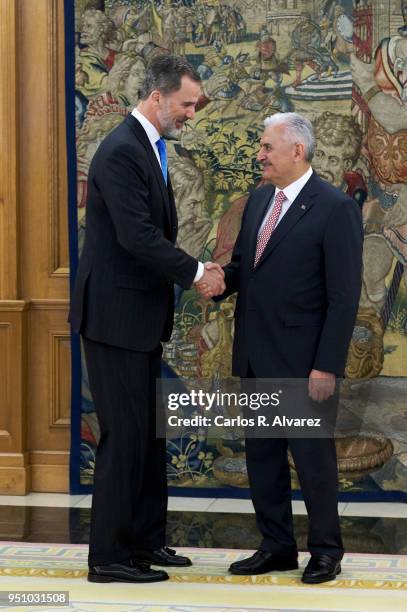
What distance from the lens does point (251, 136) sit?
16.5 feet

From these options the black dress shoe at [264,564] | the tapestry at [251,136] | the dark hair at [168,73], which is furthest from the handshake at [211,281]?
the tapestry at [251,136]

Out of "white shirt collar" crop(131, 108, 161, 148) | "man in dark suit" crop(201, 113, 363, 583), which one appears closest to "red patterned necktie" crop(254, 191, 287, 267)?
"man in dark suit" crop(201, 113, 363, 583)

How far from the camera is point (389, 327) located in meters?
4.98

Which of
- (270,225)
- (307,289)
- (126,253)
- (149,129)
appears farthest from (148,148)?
(307,289)

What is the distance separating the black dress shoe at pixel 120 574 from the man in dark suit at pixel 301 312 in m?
0.28

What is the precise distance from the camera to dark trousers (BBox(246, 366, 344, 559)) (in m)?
3.71

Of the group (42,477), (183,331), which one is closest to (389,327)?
(183,331)

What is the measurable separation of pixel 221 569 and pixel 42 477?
1.60 metres

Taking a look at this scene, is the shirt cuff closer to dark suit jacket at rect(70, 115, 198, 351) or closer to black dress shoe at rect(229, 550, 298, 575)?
dark suit jacket at rect(70, 115, 198, 351)

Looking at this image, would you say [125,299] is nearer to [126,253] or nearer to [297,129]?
[126,253]

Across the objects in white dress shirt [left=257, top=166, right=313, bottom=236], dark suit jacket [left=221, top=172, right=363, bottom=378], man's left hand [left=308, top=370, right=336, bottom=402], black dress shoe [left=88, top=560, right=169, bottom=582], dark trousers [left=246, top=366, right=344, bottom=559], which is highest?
white dress shirt [left=257, top=166, right=313, bottom=236]

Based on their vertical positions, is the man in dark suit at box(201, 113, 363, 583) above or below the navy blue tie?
below

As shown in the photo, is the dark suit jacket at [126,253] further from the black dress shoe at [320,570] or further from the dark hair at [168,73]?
the black dress shoe at [320,570]

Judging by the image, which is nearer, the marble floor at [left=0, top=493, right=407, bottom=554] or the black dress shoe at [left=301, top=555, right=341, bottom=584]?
the black dress shoe at [left=301, top=555, right=341, bottom=584]
